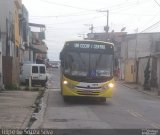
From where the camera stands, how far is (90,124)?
55.1ft

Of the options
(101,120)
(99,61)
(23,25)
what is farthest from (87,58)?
(23,25)

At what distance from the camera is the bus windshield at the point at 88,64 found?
85.9 ft

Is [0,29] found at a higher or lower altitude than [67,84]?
higher

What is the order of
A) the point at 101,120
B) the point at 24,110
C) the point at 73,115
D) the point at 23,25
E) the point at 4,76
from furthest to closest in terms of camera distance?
the point at 23,25, the point at 4,76, the point at 24,110, the point at 73,115, the point at 101,120

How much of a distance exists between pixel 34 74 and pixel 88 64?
69.5 feet

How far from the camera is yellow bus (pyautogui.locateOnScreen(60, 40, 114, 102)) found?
85.5 feet

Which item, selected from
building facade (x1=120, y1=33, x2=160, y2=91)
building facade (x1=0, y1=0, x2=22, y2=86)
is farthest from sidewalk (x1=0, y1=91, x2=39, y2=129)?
building facade (x1=120, y1=33, x2=160, y2=91)

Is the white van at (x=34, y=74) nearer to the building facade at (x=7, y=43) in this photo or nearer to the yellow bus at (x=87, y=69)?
the building facade at (x=7, y=43)

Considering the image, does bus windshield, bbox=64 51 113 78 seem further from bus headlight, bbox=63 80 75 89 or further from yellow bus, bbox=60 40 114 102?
bus headlight, bbox=63 80 75 89

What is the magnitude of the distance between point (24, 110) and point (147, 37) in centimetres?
4787

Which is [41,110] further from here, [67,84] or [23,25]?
[23,25]

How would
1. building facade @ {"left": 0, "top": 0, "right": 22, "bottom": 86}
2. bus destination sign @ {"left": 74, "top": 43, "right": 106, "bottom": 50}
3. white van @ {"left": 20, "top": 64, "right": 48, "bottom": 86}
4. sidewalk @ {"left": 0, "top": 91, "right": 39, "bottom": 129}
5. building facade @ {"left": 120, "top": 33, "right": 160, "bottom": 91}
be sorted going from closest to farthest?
sidewalk @ {"left": 0, "top": 91, "right": 39, "bottom": 129} → bus destination sign @ {"left": 74, "top": 43, "right": 106, "bottom": 50} → building facade @ {"left": 0, "top": 0, "right": 22, "bottom": 86} → white van @ {"left": 20, "top": 64, "right": 48, "bottom": 86} → building facade @ {"left": 120, "top": 33, "right": 160, "bottom": 91}

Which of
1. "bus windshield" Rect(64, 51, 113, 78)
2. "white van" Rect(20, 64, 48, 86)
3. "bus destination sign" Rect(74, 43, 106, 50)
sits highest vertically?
"bus destination sign" Rect(74, 43, 106, 50)

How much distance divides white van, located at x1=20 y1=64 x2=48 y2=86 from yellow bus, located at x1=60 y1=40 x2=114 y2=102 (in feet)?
66.1
